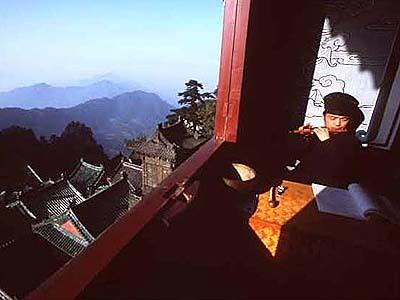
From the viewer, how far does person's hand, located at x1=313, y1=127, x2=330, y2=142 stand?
4.17 m

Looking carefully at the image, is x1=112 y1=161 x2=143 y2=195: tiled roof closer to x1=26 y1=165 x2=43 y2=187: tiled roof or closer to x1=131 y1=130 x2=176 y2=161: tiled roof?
x1=131 y1=130 x2=176 y2=161: tiled roof

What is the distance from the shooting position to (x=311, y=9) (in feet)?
13.7

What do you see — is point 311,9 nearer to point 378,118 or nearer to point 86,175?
point 378,118

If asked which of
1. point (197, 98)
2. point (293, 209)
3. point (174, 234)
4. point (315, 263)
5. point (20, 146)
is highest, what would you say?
point (174, 234)

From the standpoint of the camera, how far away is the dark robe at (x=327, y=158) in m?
4.04

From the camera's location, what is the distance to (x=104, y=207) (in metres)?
21.1

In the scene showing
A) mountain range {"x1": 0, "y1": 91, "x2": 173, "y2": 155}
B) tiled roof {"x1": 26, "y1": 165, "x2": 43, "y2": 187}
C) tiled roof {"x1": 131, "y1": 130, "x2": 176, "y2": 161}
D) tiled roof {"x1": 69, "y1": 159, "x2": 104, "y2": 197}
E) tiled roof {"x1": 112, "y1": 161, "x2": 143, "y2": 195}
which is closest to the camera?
tiled roof {"x1": 131, "y1": 130, "x2": 176, "y2": 161}

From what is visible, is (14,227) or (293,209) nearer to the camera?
(293,209)

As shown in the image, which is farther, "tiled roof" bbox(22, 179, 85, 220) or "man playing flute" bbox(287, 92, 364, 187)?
"tiled roof" bbox(22, 179, 85, 220)

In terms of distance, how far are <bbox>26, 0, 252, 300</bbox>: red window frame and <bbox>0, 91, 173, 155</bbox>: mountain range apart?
86.4 meters

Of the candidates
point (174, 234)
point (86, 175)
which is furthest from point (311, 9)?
point (86, 175)

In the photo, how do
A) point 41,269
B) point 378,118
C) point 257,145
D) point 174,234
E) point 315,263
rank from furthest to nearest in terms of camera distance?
point 41,269
point 378,118
point 257,145
point 315,263
point 174,234

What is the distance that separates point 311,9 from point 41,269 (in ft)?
59.1

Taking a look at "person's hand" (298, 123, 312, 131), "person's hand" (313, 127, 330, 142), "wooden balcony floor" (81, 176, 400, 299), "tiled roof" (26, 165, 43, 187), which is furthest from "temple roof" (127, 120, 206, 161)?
"wooden balcony floor" (81, 176, 400, 299)
